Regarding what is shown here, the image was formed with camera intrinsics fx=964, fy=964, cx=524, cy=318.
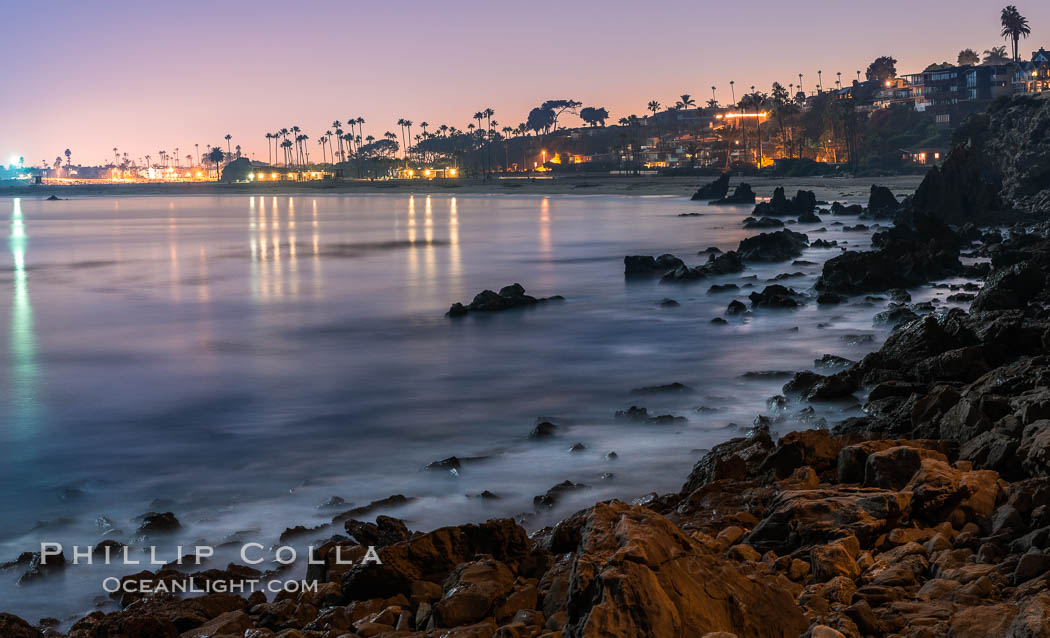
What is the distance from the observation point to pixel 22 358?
25.0 m

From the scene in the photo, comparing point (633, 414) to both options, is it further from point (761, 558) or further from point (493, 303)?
point (493, 303)

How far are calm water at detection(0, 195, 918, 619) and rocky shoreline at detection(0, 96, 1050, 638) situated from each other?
1.41m

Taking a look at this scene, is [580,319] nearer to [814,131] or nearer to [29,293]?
[29,293]

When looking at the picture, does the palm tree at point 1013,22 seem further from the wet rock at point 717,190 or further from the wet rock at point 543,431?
the wet rock at point 543,431

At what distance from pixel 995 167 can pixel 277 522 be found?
6707 centimetres

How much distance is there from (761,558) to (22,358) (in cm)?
2298

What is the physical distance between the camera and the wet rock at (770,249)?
136 feet

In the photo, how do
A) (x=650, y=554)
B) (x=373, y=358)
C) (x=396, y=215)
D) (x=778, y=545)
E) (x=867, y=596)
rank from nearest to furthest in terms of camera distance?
(x=650, y=554)
(x=867, y=596)
(x=778, y=545)
(x=373, y=358)
(x=396, y=215)

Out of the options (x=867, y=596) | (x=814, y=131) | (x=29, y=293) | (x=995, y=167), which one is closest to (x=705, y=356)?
(x=867, y=596)

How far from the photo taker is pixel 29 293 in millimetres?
41250

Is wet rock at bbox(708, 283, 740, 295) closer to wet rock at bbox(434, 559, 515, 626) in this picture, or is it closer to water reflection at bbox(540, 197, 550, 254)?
water reflection at bbox(540, 197, 550, 254)

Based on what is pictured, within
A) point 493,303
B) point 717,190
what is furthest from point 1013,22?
point 493,303

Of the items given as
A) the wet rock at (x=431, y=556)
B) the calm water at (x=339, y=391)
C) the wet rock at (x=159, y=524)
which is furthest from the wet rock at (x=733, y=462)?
the wet rock at (x=159, y=524)

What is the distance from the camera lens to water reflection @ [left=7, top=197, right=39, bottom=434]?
1791cm
